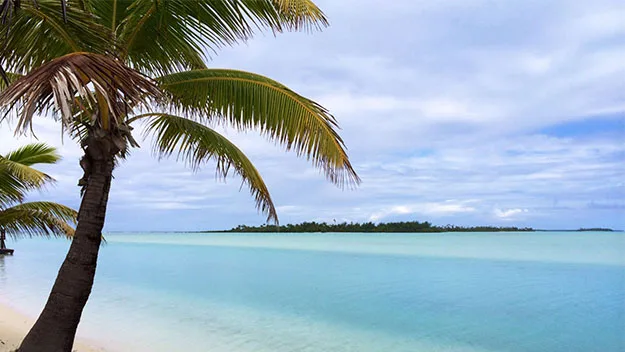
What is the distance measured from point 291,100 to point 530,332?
377 inches

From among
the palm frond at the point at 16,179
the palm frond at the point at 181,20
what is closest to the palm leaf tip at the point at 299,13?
the palm frond at the point at 181,20

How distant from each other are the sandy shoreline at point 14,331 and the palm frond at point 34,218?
5.35 ft

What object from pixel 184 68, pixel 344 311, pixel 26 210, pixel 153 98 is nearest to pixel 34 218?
pixel 26 210

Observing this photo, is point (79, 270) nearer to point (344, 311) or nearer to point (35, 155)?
point (35, 155)

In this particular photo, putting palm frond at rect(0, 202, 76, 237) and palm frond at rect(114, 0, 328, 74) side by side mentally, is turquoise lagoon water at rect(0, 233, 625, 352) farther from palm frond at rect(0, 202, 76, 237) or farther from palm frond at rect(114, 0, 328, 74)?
palm frond at rect(114, 0, 328, 74)

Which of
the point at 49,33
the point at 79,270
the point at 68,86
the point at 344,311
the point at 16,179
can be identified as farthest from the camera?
the point at 344,311

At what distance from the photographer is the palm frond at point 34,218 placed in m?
7.85

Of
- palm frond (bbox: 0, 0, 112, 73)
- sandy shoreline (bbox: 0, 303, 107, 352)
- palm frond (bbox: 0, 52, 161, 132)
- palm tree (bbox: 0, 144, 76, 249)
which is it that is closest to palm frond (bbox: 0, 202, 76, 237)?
palm tree (bbox: 0, 144, 76, 249)

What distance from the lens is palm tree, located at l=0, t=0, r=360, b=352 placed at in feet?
13.8

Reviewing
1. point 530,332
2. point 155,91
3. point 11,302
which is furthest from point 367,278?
point 155,91

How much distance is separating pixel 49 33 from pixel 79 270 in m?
2.16

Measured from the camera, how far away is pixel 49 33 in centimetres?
448

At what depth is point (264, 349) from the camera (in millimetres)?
9031

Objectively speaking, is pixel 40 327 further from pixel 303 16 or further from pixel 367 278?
pixel 367 278
